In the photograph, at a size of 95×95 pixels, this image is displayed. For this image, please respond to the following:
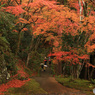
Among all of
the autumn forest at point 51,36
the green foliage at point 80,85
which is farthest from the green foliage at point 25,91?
the green foliage at point 80,85

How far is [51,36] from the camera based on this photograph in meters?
19.2

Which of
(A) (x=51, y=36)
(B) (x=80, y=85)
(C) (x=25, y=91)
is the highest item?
(A) (x=51, y=36)

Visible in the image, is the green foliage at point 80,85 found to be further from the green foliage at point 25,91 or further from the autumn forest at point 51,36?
the green foliage at point 25,91

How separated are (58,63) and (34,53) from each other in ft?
13.8

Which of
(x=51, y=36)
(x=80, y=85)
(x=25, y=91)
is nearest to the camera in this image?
(x=25, y=91)

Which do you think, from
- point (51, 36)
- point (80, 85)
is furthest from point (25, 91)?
point (51, 36)

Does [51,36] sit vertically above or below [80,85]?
above

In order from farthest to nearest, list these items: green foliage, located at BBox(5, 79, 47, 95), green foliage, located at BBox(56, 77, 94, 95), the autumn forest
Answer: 1. the autumn forest
2. green foliage, located at BBox(56, 77, 94, 95)
3. green foliage, located at BBox(5, 79, 47, 95)

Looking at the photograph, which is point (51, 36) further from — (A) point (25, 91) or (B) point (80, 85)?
(A) point (25, 91)

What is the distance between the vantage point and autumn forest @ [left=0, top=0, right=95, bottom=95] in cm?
1058

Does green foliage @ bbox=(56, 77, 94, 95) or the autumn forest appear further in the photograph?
the autumn forest

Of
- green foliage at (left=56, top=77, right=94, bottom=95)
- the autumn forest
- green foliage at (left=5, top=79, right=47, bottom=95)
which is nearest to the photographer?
green foliage at (left=5, top=79, right=47, bottom=95)

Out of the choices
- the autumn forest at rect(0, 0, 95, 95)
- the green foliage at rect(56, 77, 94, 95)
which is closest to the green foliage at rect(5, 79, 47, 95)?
the autumn forest at rect(0, 0, 95, 95)

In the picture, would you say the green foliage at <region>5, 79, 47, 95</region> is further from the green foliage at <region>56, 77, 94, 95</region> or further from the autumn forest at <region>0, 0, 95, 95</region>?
the green foliage at <region>56, 77, 94, 95</region>
